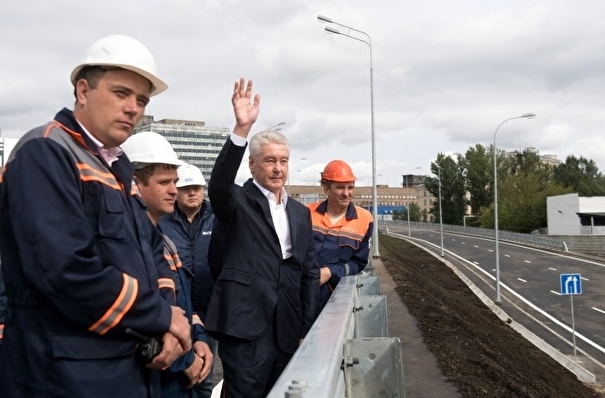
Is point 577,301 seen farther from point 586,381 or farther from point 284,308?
point 284,308

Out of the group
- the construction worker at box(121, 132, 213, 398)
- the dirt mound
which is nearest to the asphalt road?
the dirt mound

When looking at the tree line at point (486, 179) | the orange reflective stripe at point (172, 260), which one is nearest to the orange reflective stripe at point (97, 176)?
the orange reflective stripe at point (172, 260)

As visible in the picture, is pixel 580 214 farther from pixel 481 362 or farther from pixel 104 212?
pixel 104 212

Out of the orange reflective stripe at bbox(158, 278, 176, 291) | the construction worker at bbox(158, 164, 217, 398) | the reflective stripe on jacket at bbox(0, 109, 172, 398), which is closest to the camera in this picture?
the reflective stripe on jacket at bbox(0, 109, 172, 398)

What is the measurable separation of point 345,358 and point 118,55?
1478mm

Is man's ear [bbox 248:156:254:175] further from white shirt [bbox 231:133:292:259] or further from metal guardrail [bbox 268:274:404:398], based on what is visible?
metal guardrail [bbox 268:274:404:398]

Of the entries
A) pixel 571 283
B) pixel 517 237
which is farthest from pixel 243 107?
pixel 517 237

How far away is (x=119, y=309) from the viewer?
2.10 meters

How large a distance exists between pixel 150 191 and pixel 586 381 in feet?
64.4

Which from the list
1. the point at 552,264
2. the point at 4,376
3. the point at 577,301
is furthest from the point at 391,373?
the point at 552,264

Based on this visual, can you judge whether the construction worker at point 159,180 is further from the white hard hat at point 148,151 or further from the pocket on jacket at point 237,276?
the pocket on jacket at point 237,276

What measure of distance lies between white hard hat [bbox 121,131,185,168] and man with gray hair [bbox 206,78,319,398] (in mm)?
298

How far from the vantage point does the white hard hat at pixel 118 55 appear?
234cm

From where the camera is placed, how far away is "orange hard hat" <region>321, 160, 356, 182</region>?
5.19 metres
